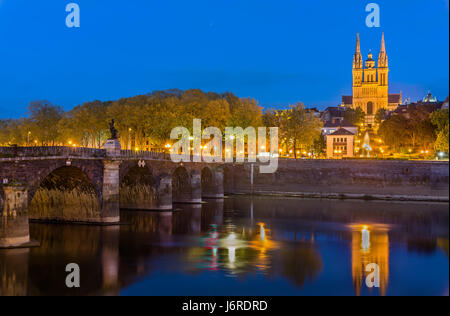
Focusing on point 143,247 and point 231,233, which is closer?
point 143,247

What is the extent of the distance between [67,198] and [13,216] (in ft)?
42.9

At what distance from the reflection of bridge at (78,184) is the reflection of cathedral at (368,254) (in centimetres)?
2064

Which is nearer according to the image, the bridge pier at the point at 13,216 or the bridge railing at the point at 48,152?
the bridge pier at the point at 13,216

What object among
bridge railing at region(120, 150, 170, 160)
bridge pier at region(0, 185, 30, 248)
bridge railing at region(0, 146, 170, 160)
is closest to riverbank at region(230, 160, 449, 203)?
bridge railing at region(120, 150, 170, 160)

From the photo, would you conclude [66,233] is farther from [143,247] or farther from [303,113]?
[303,113]

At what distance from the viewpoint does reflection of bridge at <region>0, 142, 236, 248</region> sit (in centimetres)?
3316

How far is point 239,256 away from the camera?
115 ft

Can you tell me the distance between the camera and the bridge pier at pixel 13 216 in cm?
3228

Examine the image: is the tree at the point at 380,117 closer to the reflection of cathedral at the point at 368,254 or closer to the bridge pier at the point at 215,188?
the bridge pier at the point at 215,188

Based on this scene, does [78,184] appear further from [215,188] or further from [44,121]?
[44,121]

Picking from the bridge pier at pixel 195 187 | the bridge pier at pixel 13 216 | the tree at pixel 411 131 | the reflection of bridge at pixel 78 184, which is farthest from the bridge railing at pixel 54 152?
the tree at pixel 411 131
